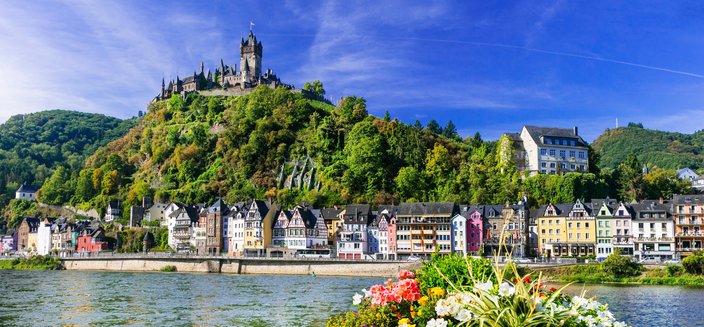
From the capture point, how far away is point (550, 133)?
109m

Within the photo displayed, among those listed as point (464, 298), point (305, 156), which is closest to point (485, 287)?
point (464, 298)

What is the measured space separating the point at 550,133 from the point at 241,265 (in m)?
53.8

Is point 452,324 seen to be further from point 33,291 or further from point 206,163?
point 206,163

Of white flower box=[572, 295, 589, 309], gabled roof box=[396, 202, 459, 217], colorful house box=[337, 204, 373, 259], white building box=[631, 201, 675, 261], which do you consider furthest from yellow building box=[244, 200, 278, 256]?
white flower box=[572, 295, 589, 309]

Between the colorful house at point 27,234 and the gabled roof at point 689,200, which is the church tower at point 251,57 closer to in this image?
the colorful house at point 27,234

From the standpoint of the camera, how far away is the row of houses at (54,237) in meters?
119

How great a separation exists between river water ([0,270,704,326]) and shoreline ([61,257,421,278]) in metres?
13.9

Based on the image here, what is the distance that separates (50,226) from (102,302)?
91.7 meters

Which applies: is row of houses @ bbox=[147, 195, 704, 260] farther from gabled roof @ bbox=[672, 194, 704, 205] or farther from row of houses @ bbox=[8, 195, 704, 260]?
row of houses @ bbox=[8, 195, 704, 260]

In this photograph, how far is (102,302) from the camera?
46562 mm

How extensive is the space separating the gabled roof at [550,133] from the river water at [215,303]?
1957 inches

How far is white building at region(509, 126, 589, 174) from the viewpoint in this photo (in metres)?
107

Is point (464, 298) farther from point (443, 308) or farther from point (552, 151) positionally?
point (552, 151)

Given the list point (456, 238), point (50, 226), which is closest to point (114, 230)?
point (50, 226)
